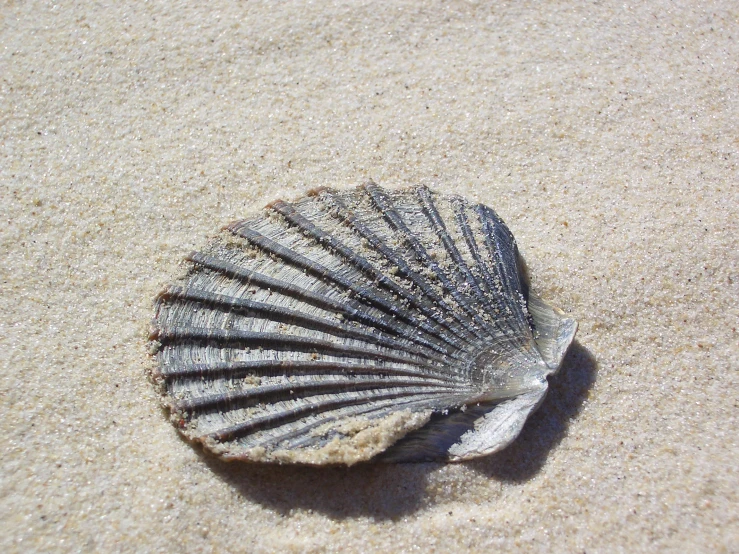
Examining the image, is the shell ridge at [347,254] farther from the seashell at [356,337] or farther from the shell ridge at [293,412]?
the shell ridge at [293,412]

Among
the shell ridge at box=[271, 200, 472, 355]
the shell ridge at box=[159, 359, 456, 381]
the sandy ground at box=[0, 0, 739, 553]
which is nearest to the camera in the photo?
the sandy ground at box=[0, 0, 739, 553]

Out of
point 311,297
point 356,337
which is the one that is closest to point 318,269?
point 311,297

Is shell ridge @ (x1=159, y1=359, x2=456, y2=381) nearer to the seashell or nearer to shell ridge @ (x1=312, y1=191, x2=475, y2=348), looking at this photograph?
the seashell

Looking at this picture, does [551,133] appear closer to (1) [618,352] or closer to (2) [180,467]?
(1) [618,352]

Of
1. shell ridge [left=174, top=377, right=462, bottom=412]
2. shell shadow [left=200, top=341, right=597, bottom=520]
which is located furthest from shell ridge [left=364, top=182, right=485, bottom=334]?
shell shadow [left=200, top=341, right=597, bottom=520]

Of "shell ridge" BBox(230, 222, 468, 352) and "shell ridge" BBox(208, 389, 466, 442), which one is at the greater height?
"shell ridge" BBox(230, 222, 468, 352)

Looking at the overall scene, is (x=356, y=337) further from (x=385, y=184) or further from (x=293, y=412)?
(x=385, y=184)

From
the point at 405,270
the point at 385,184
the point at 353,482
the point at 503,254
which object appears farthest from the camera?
the point at 385,184

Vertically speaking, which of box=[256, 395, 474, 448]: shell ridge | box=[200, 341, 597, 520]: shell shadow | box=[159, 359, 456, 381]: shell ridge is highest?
box=[159, 359, 456, 381]: shell ridge
